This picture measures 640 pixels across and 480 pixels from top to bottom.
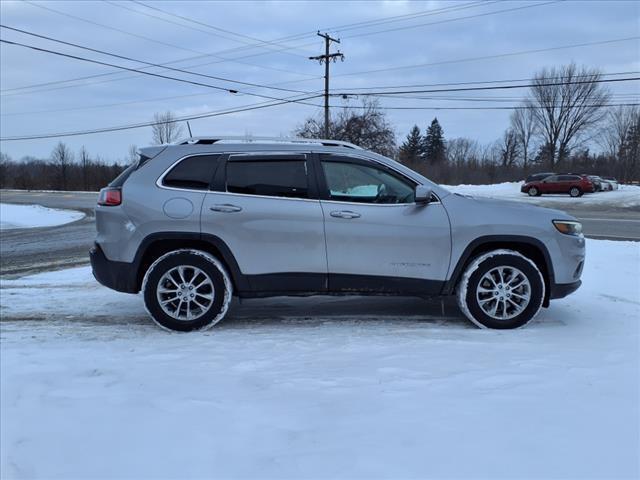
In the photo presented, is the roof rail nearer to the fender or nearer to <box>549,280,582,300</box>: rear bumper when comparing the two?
the fender

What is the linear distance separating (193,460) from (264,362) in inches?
52.1

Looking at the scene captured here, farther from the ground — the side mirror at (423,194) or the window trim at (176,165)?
the window trim at (176,165)

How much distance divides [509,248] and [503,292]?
18.0 inches

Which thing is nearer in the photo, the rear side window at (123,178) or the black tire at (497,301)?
the black tire at (497,301)

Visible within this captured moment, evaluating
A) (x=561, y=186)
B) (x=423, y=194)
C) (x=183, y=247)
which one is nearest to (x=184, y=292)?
(x=183, y=247)

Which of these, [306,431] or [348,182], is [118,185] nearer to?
[348,182]

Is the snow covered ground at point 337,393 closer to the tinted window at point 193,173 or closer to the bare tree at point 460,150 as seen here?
the tinted window at point 193,173

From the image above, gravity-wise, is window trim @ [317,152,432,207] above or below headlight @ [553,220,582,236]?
above

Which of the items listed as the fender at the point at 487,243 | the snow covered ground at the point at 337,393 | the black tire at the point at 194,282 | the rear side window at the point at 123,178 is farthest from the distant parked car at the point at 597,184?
the rear side window at the point at 123,178

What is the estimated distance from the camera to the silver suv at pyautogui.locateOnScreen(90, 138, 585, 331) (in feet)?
15.3

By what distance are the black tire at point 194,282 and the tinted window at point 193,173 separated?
642mm

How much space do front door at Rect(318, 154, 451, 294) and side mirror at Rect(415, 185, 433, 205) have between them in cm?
5

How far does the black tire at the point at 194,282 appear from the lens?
15.2 ft

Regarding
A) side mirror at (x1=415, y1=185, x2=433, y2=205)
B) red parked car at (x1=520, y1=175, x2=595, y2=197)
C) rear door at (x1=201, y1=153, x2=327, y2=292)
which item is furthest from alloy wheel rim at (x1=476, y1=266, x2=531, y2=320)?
red parked car at (x1=520, y1=175, x2=595, y2=197)
